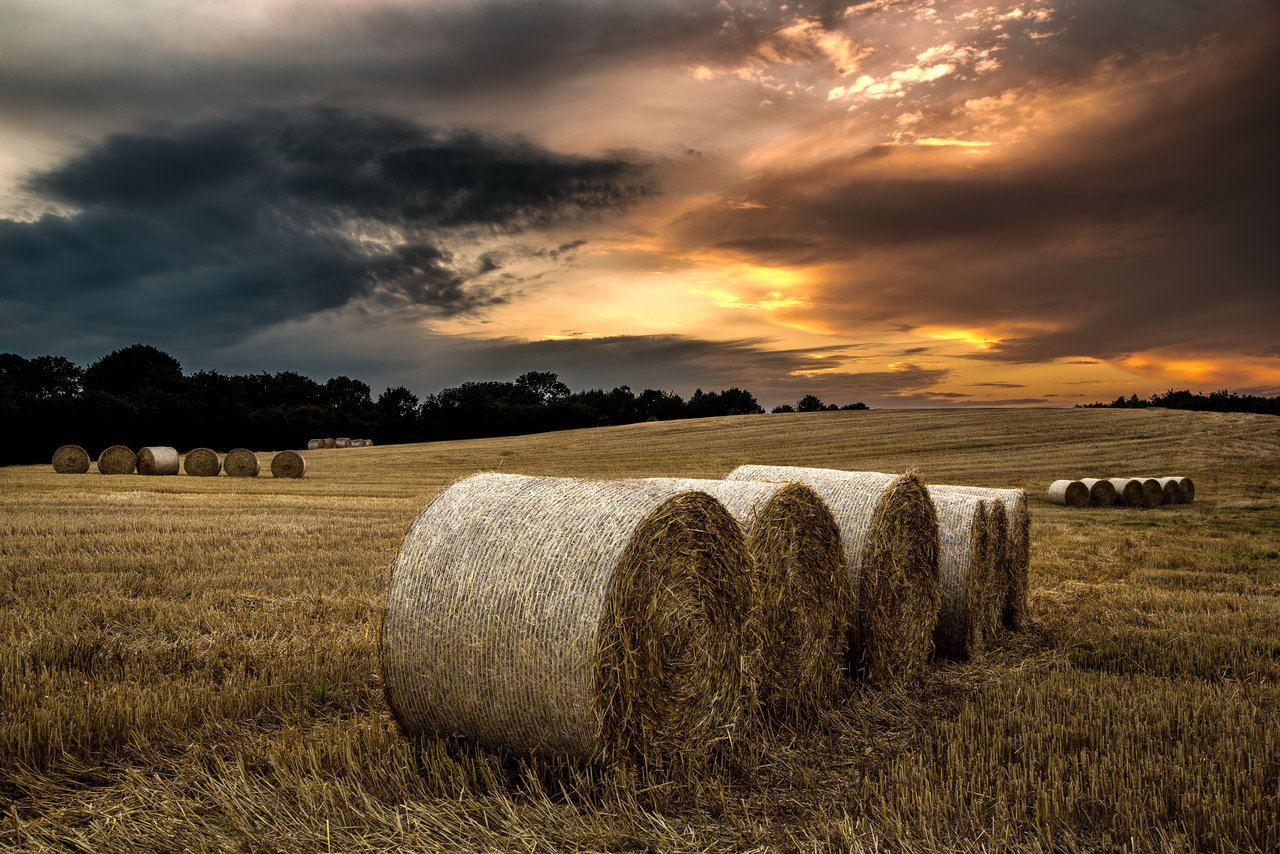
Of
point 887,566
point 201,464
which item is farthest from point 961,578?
point 201,464

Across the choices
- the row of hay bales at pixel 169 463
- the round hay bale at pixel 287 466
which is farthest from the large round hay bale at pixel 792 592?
the round hay bale at pixel 287 466

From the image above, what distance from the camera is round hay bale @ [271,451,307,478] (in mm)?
29375

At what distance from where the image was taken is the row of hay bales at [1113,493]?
68.4ft

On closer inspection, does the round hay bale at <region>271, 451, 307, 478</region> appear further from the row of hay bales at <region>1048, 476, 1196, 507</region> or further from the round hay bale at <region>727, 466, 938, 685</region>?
the round hay bale at <region>727, 466, 938, 685</region>

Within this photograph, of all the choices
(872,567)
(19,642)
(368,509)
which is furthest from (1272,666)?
(368,509)

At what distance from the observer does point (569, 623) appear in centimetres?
388

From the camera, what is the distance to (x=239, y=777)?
380cm

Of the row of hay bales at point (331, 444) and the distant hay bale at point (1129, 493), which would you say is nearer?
the distant hay bale at point (1129, 493)

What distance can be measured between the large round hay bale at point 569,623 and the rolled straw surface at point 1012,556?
427 centimetres

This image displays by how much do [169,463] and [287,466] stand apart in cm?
371

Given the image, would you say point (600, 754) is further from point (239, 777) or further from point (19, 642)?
point (19, 642)

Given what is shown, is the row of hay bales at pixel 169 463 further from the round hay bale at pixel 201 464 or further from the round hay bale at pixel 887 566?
the round hay bale at pixel 887 566

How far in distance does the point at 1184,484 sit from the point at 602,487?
22.7 metres

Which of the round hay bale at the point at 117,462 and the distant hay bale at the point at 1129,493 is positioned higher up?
the round hay bale at the point at 117,462
